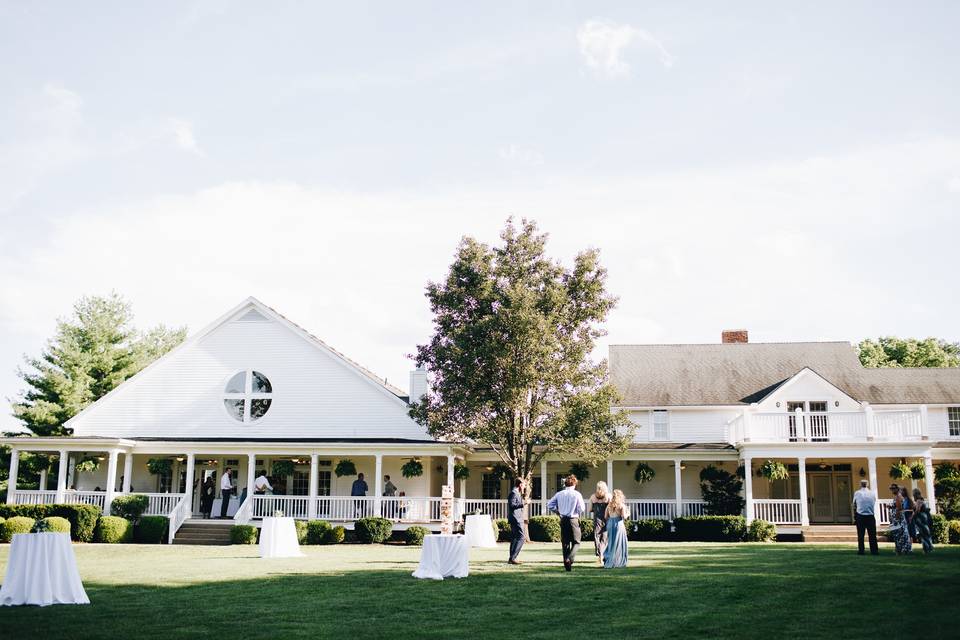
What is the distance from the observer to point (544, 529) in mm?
27281

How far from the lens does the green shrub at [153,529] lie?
1081 inches

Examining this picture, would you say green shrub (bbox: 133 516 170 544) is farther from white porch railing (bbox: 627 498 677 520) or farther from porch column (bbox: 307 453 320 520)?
white porch railing (bbox: 627 498 677 520)

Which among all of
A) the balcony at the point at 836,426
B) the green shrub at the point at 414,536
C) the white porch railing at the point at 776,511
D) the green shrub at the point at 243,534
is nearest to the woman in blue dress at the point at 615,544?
the green shrub at the point at 414,536

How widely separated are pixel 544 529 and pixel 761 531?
6.82m

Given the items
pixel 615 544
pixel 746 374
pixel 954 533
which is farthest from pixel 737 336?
pixel 615 544

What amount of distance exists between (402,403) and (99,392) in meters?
27.8

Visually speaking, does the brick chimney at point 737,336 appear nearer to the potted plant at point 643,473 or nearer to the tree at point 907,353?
the potted plant at point 643,473

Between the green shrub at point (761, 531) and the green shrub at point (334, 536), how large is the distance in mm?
12831

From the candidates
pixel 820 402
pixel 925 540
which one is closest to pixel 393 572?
pixel 925 540

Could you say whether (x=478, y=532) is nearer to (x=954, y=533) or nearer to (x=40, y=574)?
(x=40, y=574)

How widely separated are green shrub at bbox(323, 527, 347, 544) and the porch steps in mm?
3057

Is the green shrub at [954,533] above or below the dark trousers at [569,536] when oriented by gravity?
below

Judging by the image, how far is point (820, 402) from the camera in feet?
108

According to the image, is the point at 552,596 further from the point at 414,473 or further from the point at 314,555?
the point at 414,473
